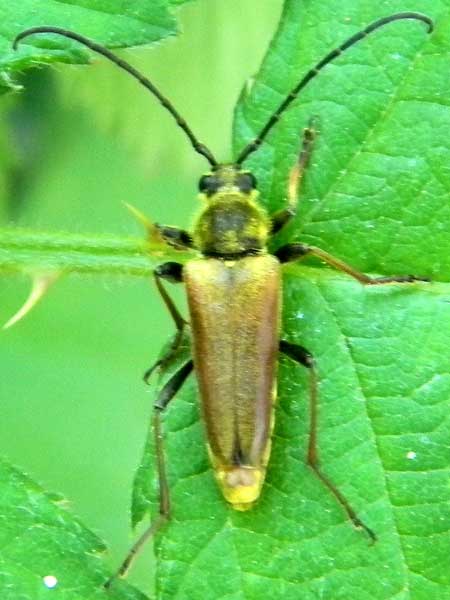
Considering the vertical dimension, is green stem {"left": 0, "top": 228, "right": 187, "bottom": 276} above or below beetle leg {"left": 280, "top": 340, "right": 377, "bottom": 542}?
above

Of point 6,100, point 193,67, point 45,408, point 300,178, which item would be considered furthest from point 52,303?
point 300,178

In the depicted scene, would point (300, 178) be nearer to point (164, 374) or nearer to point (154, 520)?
point (164, 374)

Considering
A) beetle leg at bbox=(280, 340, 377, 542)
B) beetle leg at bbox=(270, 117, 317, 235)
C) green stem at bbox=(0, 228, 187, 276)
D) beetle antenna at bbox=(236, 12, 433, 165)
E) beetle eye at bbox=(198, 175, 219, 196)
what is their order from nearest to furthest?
beetle antenna at bbox=(236, 12, 433, 165) → beetle leg at bbox=(280, 340, 377, 542) → beetle leg at bbox=(270, 117, 317, 235) → green stem at bbox=(0, 228, 187, 276) → beetle eye at bbox=(198, 175, 219, 196)

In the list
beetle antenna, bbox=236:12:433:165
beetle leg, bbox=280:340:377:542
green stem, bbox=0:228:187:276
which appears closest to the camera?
beetle antenna, bbox=236:12:433:165

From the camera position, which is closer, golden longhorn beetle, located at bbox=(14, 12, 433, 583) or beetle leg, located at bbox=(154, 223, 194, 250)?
golden longhorn beetle, located at bbox=(14, 12, 433, 583)

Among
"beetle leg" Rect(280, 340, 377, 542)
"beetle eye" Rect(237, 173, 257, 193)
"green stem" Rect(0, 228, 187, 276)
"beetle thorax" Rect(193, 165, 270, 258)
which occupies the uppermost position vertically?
"beetle eye" Rect(237, 173, 257, 193)

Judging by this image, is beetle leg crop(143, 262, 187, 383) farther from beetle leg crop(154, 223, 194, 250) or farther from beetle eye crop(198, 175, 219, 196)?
beetle eye crop(198, 175, 219, 196)

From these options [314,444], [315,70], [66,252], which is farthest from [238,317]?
[315,70]

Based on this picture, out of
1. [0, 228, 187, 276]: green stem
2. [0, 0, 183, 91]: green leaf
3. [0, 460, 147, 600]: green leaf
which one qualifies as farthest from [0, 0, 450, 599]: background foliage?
[0, 0, 183, 91]: green leaf
